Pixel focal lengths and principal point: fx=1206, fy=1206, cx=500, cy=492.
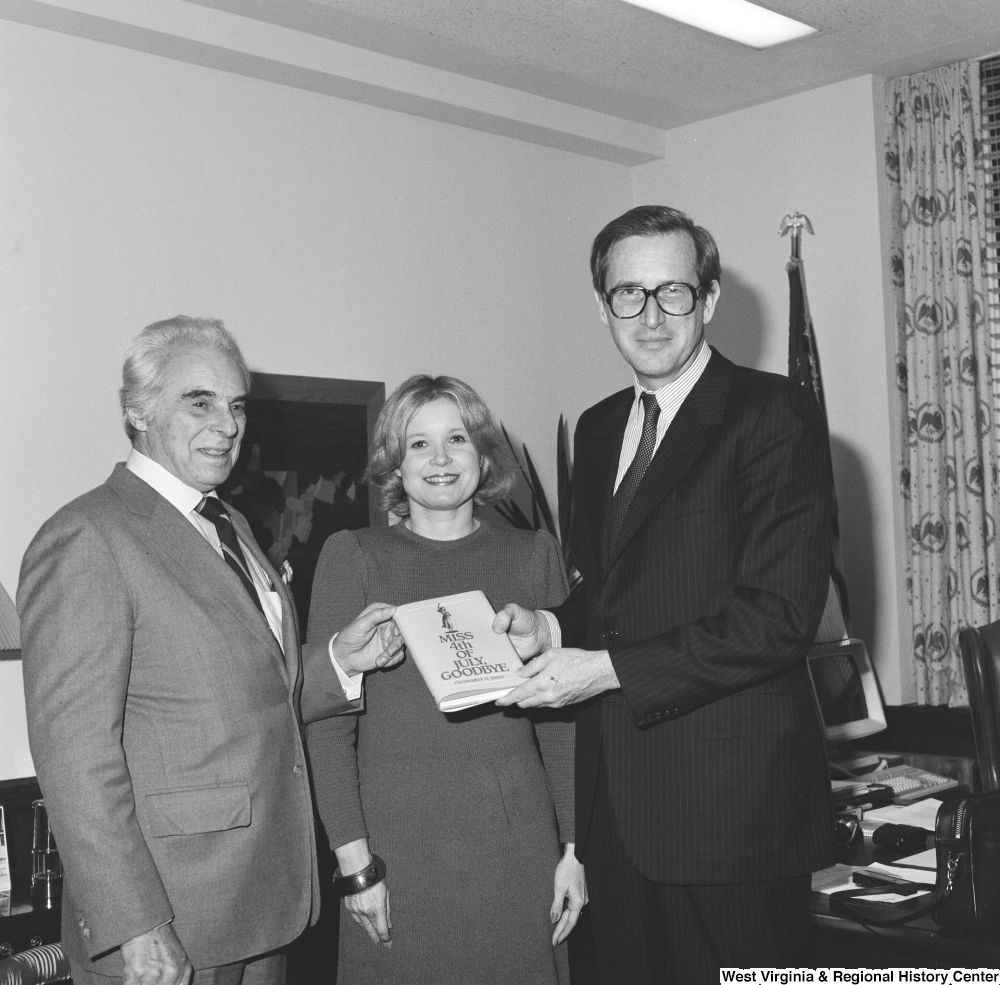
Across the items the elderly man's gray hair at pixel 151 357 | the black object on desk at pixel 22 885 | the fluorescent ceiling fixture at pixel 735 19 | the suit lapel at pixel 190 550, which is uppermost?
the fluorescent ceiling fixture at pixel 735 19

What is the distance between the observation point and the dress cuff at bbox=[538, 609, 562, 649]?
87.0 inches

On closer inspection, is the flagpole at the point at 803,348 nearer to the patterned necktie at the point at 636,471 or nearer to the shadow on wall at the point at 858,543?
the shadow on wall at the point at 858,543

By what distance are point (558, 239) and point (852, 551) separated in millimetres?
1695

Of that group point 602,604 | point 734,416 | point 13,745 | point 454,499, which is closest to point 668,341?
point 734,416

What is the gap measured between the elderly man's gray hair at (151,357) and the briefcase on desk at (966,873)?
1.57 metres

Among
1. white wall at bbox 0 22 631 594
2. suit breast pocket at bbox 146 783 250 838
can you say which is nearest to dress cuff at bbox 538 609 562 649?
suit breast pocket at bbox 146 783 250 838

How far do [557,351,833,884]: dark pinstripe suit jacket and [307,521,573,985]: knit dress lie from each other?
15.3 inches

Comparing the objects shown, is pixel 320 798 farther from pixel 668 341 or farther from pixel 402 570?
pixel 668 341

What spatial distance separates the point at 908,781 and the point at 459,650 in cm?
202

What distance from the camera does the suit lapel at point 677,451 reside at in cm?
191

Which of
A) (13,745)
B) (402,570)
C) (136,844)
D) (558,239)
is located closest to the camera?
(136,844)

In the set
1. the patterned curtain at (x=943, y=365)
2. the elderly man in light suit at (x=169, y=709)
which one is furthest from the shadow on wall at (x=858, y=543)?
the elderly man in light suit at (x=169, y=709)

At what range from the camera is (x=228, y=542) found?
84.5 inches

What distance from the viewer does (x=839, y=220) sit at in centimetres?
462
